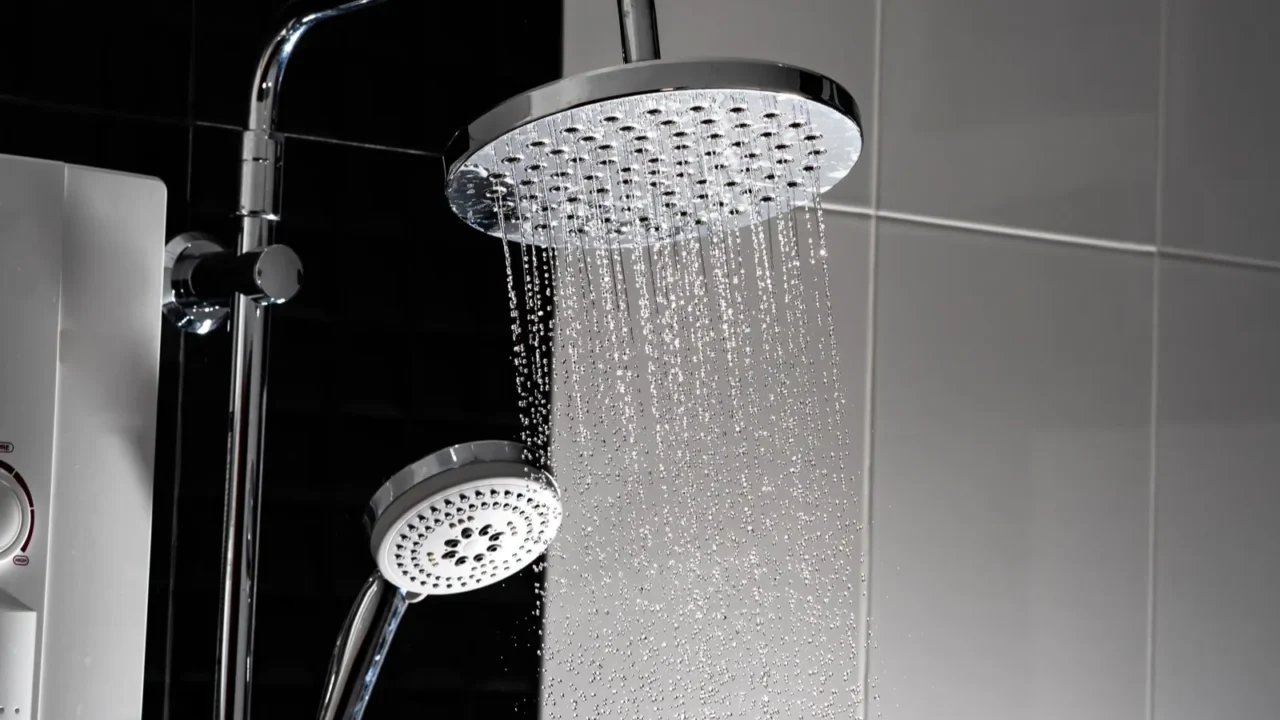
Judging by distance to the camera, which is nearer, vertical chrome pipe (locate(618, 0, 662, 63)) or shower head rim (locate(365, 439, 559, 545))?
vertical chrome pipe (locate(618, 0, 662, 63))

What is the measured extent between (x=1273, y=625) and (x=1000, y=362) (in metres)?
0.40

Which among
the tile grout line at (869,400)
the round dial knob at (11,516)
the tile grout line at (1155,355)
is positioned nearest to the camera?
the round dial knob at (11,516)

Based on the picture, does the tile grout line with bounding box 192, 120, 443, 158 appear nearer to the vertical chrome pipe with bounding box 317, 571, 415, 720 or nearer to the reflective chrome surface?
the reflective chrome surface

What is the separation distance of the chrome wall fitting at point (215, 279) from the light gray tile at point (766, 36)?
0.33 m

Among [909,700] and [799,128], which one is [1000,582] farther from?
[799,128]

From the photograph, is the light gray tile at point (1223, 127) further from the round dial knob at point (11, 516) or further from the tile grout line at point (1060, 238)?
the round dial knob at point (11, 516)

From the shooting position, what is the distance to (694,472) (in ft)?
3.43

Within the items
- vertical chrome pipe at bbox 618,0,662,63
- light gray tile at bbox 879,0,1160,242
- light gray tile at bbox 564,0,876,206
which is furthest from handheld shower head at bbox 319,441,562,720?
light gray tile at bbox 879,0,1160,242

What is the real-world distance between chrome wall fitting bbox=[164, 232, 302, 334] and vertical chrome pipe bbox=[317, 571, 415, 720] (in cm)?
17

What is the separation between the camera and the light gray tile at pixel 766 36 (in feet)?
3.42

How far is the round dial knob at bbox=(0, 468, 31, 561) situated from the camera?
2.09 feet

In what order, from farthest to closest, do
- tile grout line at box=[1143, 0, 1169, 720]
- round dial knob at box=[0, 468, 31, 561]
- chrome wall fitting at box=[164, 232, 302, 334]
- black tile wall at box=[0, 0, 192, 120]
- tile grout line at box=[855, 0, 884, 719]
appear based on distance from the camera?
1. tile grout line at box=[1143, 0, 1169, 720]
2. tile grout line at box=[855, 0, 884, 719]
3. black tile wall at box=[0, 0, 192, 120]
4. chrome wall fitting at box=[164, 232, 302, 334]
5. round dial knob at box=[0, 468, 31, 561]

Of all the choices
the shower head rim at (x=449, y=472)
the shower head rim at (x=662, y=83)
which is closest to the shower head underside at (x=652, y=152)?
the shower head rim at (x=662, y=83)

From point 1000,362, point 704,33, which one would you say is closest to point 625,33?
point 704,33
